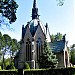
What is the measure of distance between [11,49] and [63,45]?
16.5 meters

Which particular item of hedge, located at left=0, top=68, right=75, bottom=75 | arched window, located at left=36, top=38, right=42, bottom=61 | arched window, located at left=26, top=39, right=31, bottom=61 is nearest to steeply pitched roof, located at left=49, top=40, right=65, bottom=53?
arched window, located at left=36, top=38, right=42, bottom=61

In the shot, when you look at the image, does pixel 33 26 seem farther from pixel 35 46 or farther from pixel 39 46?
pixel 39 46

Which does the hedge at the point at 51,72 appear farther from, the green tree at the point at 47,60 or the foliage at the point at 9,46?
the foliage at the point at 9,46

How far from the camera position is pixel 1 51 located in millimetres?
66875

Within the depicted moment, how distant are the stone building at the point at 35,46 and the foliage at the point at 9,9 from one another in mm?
42243

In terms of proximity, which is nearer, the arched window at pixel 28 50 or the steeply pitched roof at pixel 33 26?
the arched window at pixel 28 50

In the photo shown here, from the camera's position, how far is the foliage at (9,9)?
16.0 m

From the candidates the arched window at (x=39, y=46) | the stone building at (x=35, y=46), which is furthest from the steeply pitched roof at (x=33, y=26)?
the arched window at (x=39, y=46)

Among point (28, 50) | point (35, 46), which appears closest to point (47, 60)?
point (35, 46)

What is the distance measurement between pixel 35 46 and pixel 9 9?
4453 cm

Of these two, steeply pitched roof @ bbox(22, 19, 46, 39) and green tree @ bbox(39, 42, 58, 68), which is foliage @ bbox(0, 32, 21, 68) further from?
green tree @ bbox(39, 42, 58, 68)

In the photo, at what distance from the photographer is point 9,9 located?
16.5 m

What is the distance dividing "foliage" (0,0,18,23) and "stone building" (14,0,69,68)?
139ft

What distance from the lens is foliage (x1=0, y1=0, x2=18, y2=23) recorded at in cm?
1603
